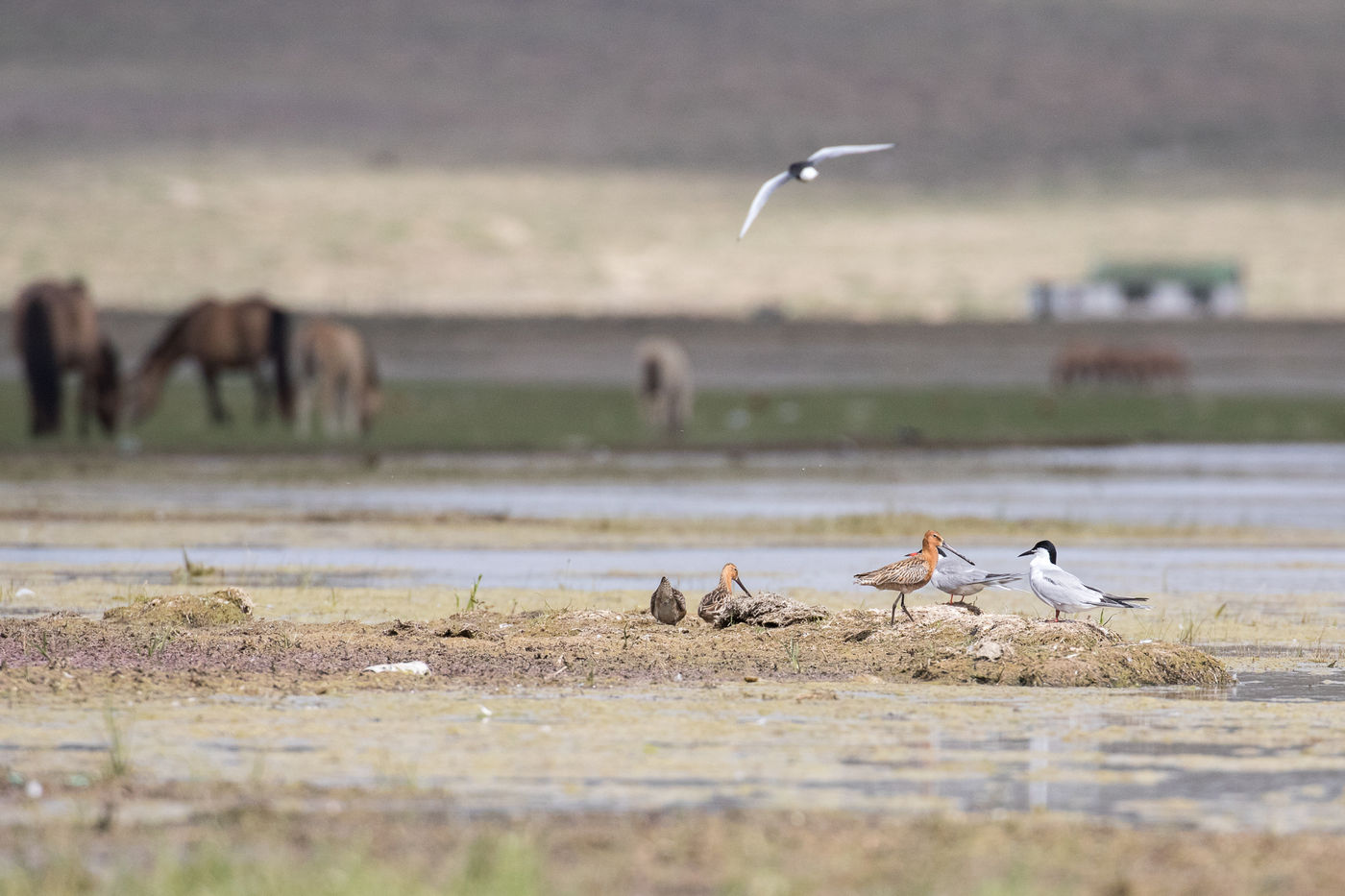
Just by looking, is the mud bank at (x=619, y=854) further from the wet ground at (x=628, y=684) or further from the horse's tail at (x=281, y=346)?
the horse's tail at (x=281, y=346)

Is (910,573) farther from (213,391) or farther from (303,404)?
(213,391)

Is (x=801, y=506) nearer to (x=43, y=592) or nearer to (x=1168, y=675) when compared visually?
(x=43, y=592)

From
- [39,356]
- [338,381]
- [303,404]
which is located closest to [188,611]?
[39,356]

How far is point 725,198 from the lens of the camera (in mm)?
102562

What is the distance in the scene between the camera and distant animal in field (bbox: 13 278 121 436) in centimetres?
3469

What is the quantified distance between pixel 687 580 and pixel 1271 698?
6.61 meters

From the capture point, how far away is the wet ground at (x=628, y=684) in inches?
349

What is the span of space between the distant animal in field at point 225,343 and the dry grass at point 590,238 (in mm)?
38424

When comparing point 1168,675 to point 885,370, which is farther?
point 885,370

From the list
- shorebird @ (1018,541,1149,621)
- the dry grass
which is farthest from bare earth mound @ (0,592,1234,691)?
the dry grass

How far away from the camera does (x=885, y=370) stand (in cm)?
5891

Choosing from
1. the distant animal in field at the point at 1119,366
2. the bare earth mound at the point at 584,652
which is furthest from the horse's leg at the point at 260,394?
the bare earth mound at the point at 584,652

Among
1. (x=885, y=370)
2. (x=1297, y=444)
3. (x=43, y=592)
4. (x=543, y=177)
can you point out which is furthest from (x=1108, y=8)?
(x=43, y=592)

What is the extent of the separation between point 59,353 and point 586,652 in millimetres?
24093
